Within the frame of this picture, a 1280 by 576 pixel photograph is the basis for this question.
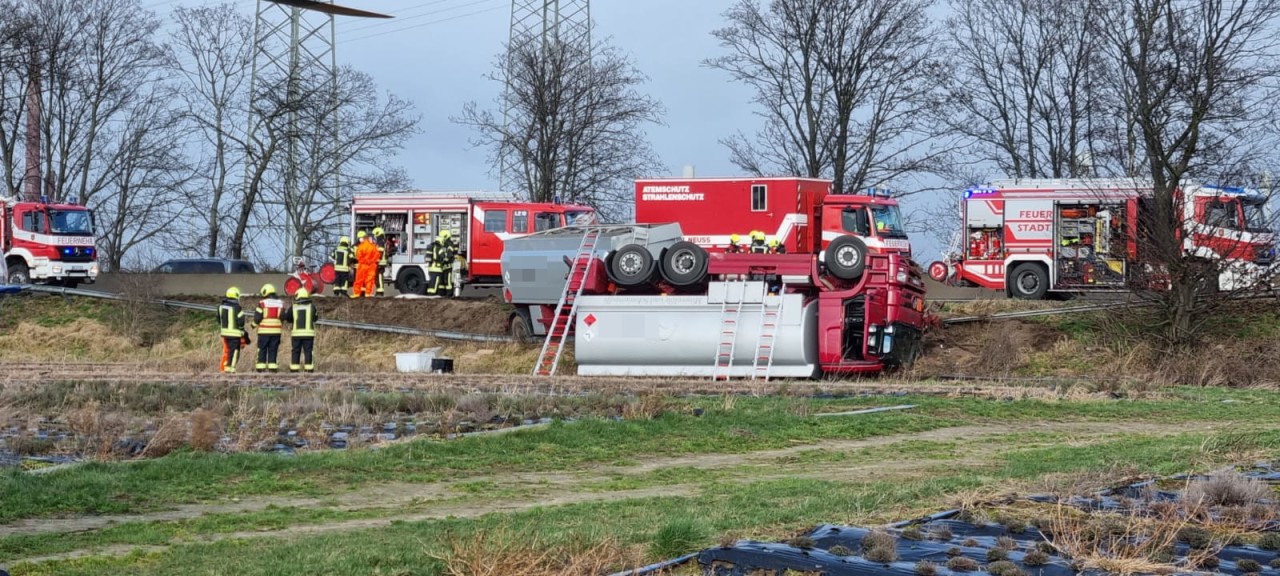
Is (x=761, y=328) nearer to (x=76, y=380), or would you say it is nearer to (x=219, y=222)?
(x=76, y=380)

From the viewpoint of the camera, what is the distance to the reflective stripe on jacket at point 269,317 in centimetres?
2697

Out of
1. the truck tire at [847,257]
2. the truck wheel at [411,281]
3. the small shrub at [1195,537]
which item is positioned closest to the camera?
→ the small shrub at [1195,537]

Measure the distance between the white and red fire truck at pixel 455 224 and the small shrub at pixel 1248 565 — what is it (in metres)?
30.1

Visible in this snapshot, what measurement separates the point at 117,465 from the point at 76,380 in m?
10.0

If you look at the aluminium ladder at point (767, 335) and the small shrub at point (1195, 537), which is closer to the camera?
the small shrub at point (1195, 537)

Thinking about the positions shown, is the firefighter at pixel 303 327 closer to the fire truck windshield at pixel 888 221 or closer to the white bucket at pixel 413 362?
the white bucket at pixel 413 362

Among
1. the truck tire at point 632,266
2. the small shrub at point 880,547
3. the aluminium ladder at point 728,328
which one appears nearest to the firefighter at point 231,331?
the truck tire at point 632,266

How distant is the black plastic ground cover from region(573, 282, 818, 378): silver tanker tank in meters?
18.4

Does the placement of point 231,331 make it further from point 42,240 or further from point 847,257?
point 42,240

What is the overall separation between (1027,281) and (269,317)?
16.6m

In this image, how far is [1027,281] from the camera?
3431 centimetres

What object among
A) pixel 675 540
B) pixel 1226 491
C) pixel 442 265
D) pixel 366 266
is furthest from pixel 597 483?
pixel 366 266

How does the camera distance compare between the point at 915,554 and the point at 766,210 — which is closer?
the point at 915,554

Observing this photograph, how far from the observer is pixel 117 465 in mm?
12680
